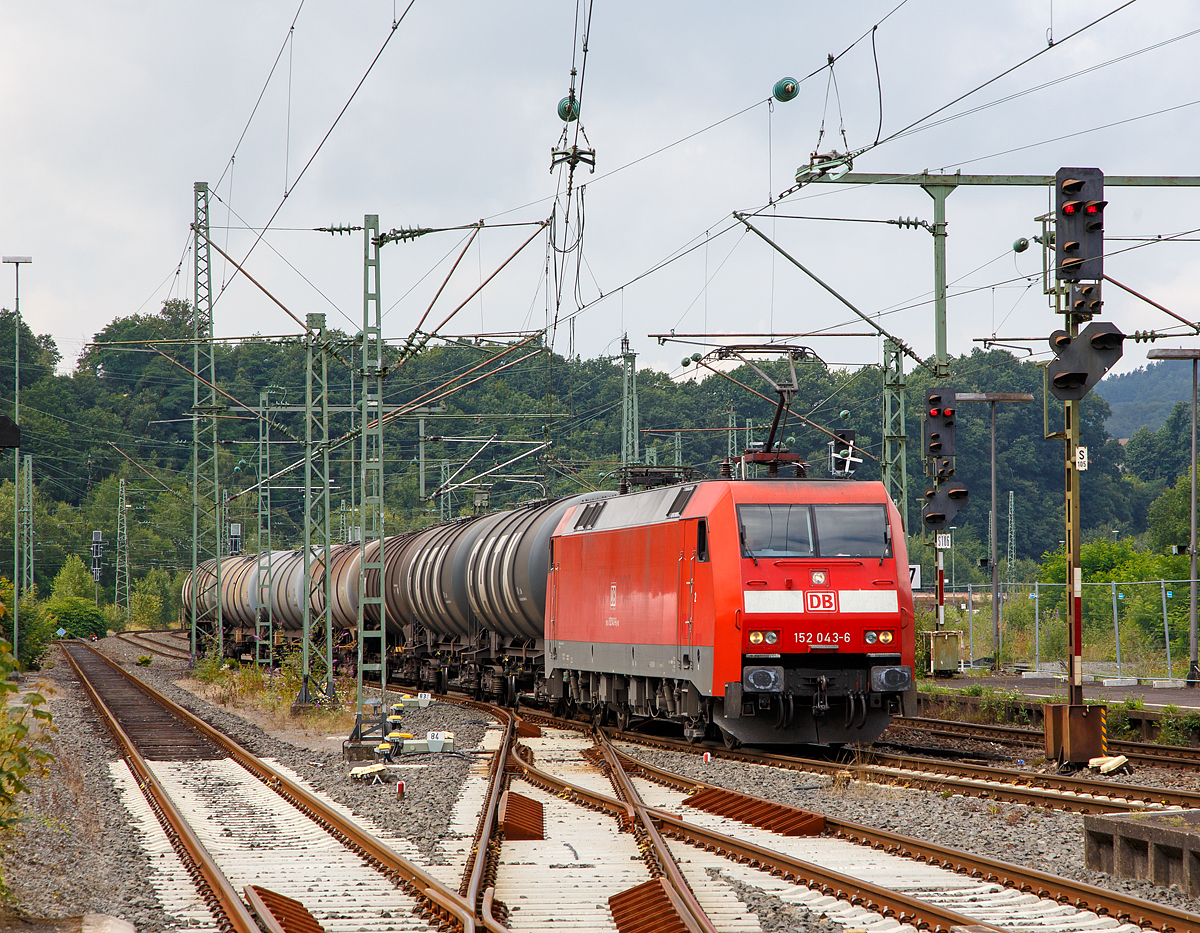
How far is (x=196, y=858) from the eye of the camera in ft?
34.2

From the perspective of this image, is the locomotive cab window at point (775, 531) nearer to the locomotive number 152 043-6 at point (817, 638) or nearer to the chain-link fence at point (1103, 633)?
the locomotive number 152 043-6 at point (817, 638)

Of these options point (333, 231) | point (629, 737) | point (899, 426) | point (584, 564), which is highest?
point (333, 231)

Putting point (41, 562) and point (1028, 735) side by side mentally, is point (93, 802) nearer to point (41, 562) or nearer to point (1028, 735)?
point (1028, 735)

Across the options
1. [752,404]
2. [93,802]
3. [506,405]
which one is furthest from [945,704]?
[752,404]

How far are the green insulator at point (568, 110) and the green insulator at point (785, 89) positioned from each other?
11.0 feet

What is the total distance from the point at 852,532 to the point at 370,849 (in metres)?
8.02

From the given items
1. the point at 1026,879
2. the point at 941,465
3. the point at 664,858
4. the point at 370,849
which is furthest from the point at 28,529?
the point at 1026,879

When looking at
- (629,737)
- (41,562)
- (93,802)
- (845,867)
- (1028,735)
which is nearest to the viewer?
(845,867)

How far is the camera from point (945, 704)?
78.6 feet

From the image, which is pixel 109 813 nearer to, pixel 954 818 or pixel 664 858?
pixel 664 858

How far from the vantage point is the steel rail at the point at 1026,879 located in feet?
24.7

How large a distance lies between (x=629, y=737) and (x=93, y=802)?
814 centimetres

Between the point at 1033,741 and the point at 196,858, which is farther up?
the point at 196,858

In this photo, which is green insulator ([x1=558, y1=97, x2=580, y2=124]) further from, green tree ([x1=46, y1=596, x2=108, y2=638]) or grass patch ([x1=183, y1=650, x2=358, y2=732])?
green tree ([x1=46, y1=596, x2=108, y2=638])
